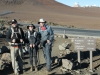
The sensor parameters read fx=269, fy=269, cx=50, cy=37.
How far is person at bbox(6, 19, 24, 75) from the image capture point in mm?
8484

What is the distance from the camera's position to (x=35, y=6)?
10519 cm

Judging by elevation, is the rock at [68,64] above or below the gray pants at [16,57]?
below

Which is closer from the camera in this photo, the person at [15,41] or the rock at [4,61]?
the person at [15,41]

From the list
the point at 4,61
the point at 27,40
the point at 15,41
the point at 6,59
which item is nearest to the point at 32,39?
the point at 27,40

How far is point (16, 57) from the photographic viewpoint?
8836 mm

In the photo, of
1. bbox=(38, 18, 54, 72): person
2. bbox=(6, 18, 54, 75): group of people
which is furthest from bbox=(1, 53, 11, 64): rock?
bbox=(38, 18, 54, 72): person

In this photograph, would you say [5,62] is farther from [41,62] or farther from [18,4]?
[18,4]

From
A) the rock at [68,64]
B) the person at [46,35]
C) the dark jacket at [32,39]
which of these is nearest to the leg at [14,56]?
the dark jacket at [32,39]

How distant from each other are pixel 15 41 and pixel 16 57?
1.97 ft

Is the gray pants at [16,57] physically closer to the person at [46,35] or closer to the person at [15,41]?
the person at [15,41]

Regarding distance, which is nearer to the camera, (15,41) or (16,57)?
(15,41)

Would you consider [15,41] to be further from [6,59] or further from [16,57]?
[6,59]

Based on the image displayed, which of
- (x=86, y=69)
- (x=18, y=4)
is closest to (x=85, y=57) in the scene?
(x=86, y=69)

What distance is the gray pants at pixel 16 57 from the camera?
8.66 metres
